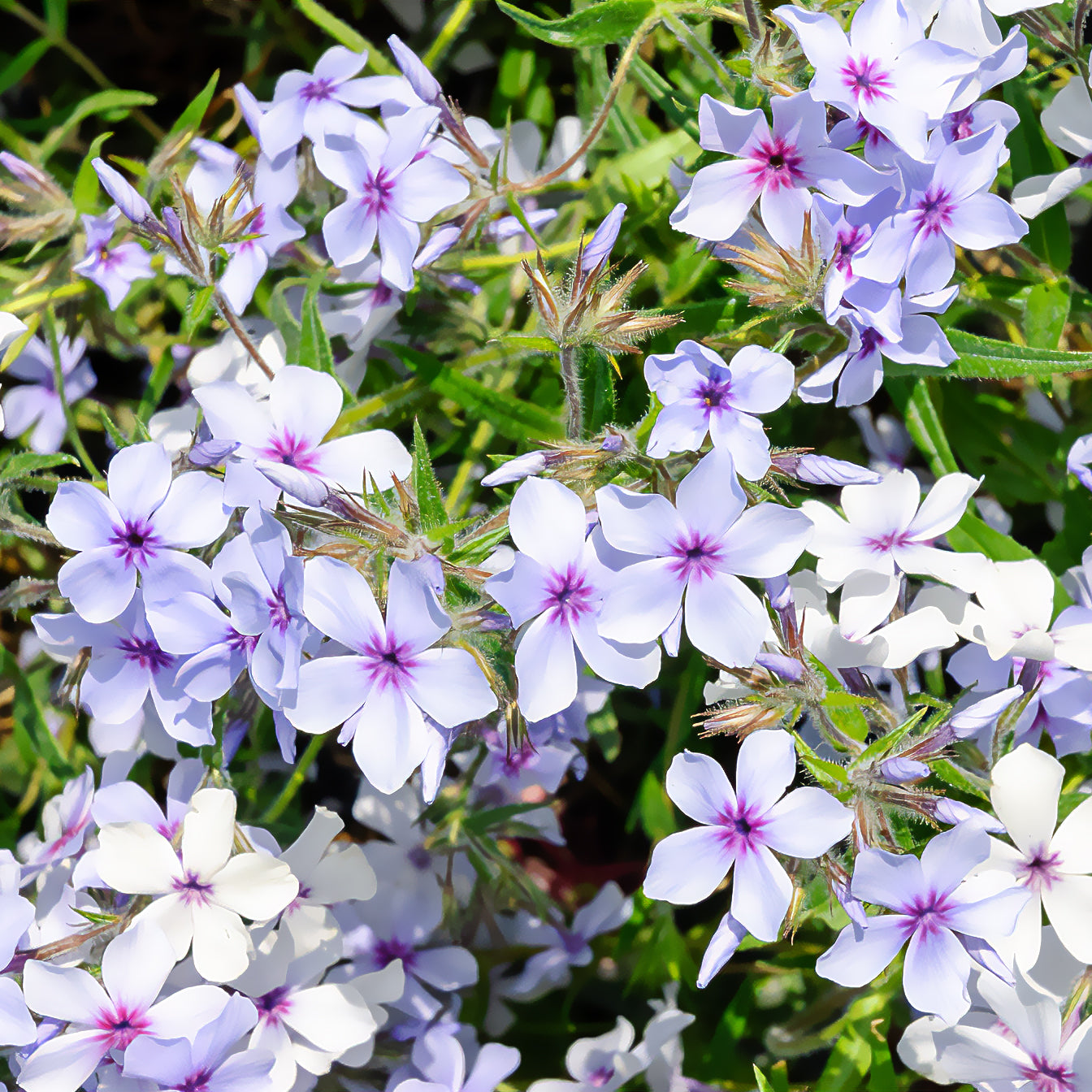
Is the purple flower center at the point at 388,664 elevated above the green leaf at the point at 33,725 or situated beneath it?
elevated above

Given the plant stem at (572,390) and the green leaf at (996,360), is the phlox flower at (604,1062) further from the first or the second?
the green leaf at (996,360)

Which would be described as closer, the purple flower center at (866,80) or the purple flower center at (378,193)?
the purple flower center at (866,80)

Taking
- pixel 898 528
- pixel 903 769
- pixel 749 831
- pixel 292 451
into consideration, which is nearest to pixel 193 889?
pixel 292 451

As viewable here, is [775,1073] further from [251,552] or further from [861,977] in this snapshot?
[251,552]

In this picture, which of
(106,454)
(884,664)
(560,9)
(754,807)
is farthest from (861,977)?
(560,9)

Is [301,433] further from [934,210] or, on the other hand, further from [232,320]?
[934,210]

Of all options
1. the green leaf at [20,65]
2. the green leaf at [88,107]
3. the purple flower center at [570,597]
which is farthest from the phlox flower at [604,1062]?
the green leaf at [20,65]
